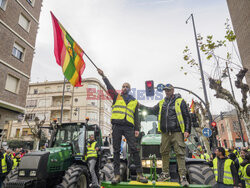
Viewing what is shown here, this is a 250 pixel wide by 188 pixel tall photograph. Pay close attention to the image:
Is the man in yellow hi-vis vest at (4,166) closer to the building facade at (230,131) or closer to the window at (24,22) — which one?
the window at (24,22)

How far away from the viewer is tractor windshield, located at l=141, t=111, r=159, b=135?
21.9 ft

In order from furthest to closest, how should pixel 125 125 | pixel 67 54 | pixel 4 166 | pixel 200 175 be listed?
1. pixel 4 166
2. pixel 67 54
3. pixel 200 175
4. pixel 125 125

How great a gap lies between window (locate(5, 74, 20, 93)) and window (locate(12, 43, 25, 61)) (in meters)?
2.13

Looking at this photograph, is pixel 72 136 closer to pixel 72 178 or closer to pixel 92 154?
pixel 92 154

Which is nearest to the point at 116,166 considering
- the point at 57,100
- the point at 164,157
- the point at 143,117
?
the point at 164,157

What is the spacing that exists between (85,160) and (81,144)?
0.65m

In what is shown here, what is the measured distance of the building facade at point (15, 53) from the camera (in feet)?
50.6

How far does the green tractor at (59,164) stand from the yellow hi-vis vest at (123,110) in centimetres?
297

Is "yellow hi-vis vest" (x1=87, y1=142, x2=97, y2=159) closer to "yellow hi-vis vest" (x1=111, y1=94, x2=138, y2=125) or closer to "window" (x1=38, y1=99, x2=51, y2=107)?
"yellow hi-vis vest" (x1=111, y1=94, x2=138, y2=125)

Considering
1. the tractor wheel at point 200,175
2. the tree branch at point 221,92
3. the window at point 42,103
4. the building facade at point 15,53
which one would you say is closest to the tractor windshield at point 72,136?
the tractor wheel at point 200,175

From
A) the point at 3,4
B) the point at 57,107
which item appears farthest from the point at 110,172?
the point at 57,107

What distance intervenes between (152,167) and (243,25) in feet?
55.0

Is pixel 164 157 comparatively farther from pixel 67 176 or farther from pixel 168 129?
pixel 67 176

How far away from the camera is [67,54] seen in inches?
239
